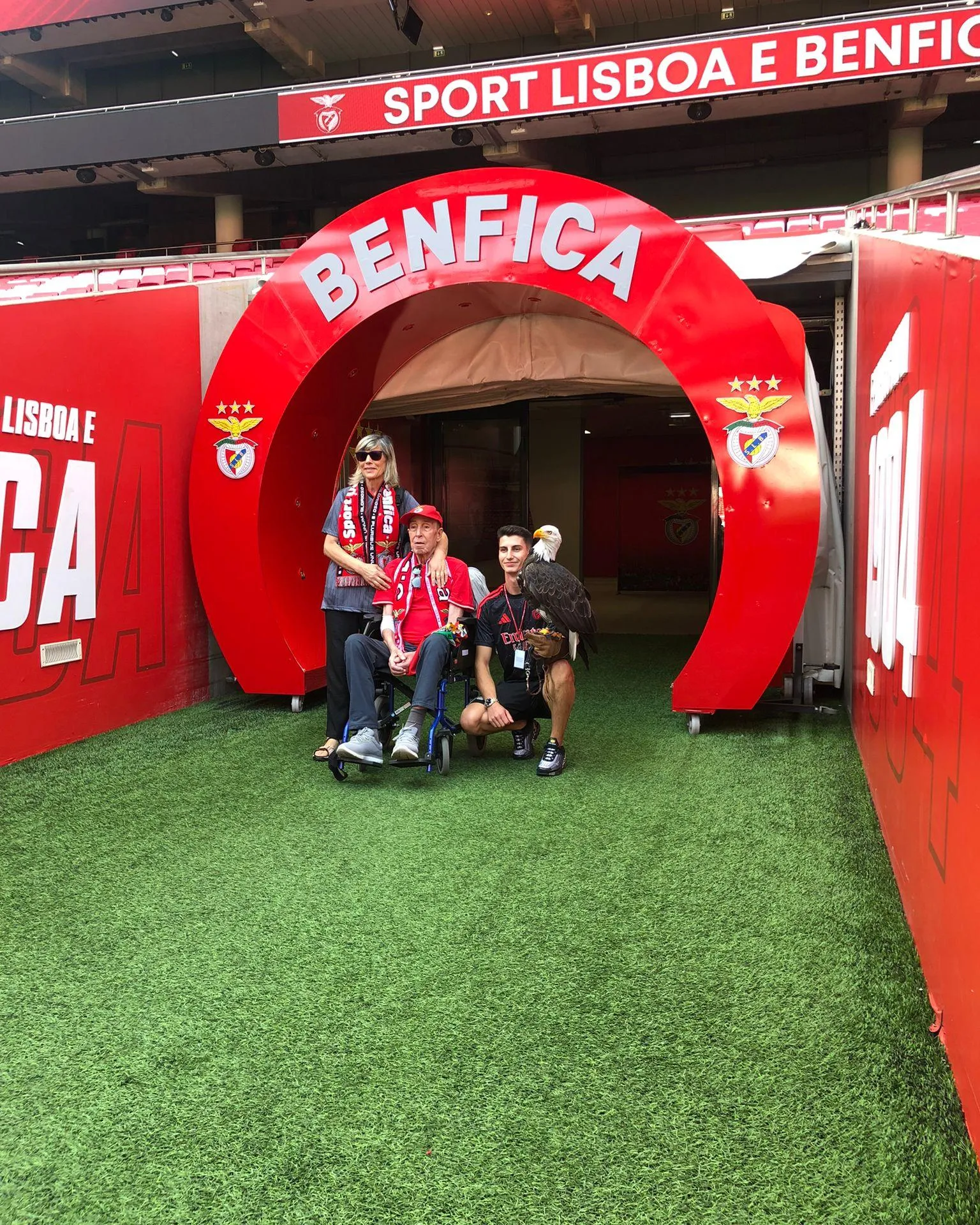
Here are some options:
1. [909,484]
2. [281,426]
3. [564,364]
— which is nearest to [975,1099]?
[909,484]

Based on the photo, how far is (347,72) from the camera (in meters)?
18.1

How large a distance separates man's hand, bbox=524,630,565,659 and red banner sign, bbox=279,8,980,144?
12694mm

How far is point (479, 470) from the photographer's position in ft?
28.1

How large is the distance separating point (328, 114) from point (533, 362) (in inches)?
465

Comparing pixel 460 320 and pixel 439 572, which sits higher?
pixel 460 320

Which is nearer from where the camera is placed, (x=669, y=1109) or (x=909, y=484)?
(x=669, y=1109)

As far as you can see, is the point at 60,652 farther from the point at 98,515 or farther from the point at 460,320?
the point at 460,320

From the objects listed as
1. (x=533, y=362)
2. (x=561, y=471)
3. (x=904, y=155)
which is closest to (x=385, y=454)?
(x=533, y=362)

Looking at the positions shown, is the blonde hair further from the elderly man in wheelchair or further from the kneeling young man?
the kneeling young man

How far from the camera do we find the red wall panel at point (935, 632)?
5.49 feet

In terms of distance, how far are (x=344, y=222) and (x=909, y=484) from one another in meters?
3.58

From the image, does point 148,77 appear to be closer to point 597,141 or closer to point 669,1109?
point 597,141

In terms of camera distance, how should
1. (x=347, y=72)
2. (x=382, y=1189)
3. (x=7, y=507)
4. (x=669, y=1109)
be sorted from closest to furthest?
1. (x=382, y=1189)
2. (x=669, y=1109)
3. (x=7, y=507)
4. (x=347, y=72)

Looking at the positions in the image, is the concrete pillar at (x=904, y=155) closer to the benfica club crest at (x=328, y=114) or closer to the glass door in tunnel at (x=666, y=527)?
the glass door in tunnel at (x=666, y=527)
